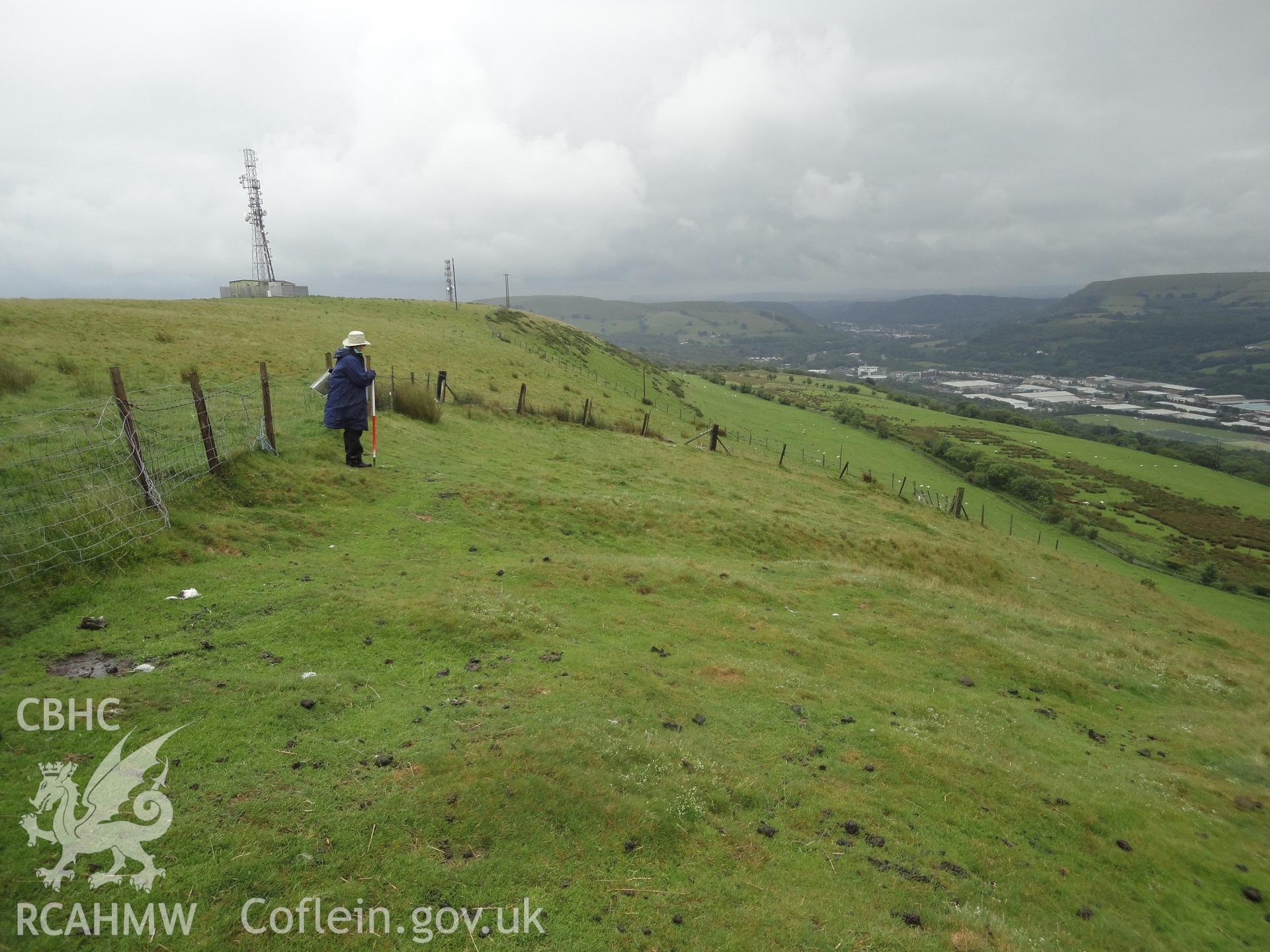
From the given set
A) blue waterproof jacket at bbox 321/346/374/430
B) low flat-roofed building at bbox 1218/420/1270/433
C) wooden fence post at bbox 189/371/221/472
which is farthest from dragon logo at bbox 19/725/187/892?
low flat-roofed building at bbox 1218/420/1270/433

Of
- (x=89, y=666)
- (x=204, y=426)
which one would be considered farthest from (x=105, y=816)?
(x=204, y=426)

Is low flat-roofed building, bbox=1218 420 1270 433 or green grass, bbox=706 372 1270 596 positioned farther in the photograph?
low flat-roofed building, bbox=1218 420 1270 433

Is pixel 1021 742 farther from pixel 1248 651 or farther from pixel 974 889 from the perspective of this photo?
pixel 1248 651

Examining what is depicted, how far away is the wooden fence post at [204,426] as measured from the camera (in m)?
12.3

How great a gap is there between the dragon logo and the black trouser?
11425 millimetres

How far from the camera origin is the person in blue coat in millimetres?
15695

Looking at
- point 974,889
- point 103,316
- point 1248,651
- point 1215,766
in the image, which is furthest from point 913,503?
point 103,316

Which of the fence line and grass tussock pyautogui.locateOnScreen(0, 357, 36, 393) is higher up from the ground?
grass tussock pyautogui.locateOnScreen(0, 357, 36, 393)

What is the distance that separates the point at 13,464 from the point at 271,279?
89274 mm

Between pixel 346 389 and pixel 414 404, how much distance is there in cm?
880

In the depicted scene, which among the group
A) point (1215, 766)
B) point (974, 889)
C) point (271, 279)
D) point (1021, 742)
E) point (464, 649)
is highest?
point (271, 279)

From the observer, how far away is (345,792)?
5.87 meters

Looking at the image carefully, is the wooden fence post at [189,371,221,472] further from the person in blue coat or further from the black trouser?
the black trouser

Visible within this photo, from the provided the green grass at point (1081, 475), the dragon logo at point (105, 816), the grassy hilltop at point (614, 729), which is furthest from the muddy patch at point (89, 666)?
the green grass at point (1081, 475)
